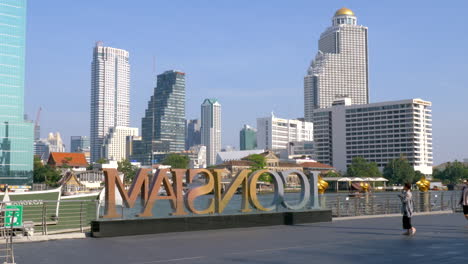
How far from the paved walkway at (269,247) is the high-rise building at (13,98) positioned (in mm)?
141052

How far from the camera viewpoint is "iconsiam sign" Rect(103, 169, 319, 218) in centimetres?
2377

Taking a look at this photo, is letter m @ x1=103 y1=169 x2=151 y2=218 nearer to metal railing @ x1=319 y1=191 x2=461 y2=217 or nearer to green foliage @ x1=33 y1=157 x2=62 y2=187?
metal railing @ x1=319 y1=191 x2=461 y2=217

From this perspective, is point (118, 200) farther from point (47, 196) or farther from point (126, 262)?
point (47, 196)

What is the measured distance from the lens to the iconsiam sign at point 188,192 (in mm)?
23766

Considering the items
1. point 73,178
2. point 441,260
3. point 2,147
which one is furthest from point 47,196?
point 73,178

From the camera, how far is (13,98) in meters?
154

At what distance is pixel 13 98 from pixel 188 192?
460ft

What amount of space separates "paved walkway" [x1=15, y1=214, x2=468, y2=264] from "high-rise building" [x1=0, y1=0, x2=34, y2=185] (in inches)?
5553

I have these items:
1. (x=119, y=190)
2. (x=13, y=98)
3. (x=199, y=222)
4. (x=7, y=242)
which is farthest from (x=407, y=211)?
(x=13, y=98)

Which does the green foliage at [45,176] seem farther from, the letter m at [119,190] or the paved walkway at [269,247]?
the paved walkway at [269,247]

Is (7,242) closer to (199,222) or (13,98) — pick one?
(199,222)

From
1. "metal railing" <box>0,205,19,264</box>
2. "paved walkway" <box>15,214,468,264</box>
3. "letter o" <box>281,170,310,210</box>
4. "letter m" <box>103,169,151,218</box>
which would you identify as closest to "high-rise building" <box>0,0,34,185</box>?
"letter o" <box>281,170,310,210</box>

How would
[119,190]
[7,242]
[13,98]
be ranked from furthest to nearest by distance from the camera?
1. [13,98]
2. [119,190]
3. [7,242]

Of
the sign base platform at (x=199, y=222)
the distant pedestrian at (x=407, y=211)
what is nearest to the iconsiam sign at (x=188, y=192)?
the sign base platform at (x=199, y=222)
